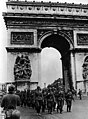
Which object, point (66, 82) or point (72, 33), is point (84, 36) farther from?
point (66, 82)

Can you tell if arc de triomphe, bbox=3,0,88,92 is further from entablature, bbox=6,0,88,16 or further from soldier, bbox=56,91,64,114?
soldier, bbox=56,91,64,114

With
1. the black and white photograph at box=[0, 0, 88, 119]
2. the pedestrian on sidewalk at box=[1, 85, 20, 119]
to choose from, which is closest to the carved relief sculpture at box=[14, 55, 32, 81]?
the black and white photograph at box=[0, 0, 88, 119]

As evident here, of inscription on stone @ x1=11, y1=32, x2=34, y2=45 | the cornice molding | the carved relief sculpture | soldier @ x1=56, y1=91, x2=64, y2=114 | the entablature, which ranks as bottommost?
soldier @ x1=56, y1=91, x2=64, y2=114

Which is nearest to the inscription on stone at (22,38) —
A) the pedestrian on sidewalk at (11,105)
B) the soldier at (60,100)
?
the soldier at (60,100)

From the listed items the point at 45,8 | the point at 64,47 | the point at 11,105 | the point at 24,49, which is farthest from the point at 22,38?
the point at 11,105

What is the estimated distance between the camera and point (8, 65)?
23.5 metres

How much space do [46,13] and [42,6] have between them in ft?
3.32

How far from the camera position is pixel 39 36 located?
24750 millimetres

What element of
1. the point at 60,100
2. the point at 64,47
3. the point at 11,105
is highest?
the point at 64,47

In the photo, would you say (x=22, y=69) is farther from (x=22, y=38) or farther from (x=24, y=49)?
(x=22, y=38)

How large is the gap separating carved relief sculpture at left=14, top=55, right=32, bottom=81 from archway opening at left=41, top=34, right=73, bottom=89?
3695 millimetres

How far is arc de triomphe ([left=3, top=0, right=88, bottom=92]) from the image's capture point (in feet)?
77.3

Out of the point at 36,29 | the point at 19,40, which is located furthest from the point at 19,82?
the point at 36,29

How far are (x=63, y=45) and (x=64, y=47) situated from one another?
0.28 meters
